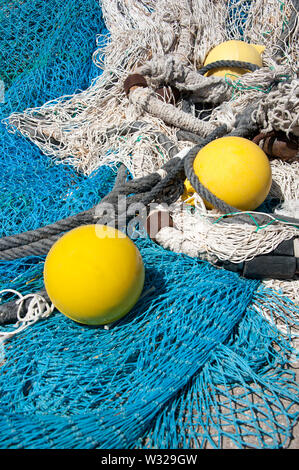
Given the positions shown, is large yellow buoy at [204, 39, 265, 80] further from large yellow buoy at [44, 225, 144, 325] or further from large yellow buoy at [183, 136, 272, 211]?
large yellow buoy at [44, 225, 144, 325]

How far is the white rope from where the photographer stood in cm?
197

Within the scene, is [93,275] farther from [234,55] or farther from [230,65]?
[234,55]

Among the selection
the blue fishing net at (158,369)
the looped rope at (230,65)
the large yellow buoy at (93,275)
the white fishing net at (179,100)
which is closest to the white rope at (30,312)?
the blue fishing net at (158,369)

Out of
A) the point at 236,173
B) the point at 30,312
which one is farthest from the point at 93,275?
the point at 236,173

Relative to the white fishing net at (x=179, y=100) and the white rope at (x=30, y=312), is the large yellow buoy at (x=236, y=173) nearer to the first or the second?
the white fishing net at (x=179, y=100)

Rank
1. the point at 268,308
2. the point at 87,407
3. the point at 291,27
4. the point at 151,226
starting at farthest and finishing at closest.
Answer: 1. the point at 291,27
2. the point at 151,226
3. the point at 268,308
4. the point at 87,407

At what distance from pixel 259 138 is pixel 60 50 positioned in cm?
229

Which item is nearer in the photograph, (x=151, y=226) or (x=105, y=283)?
(x=105, y=283)

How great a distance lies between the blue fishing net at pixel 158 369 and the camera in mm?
1590

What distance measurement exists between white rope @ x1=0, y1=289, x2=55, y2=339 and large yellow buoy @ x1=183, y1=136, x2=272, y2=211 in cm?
124

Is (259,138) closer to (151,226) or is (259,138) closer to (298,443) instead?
(151,226)

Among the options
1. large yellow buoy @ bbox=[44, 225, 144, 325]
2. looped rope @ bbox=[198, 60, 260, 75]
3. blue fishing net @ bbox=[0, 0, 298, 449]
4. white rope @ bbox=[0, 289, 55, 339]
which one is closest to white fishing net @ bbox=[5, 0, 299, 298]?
looped rope @ bbox=[198, 60, 260, 75]
